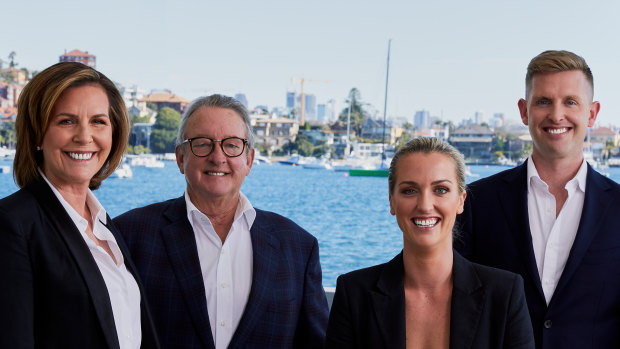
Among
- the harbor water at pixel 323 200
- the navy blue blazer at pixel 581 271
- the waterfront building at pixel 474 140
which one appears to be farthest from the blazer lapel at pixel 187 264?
the waterfront building at pixel 474 140

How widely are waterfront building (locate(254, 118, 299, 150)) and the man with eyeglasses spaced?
4624 centimetres

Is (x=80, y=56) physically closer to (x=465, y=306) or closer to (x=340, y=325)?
(x=340, y=325)

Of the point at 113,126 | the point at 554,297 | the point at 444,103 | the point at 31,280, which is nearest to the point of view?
the point at 31,280

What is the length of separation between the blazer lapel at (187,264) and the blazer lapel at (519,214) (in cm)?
97

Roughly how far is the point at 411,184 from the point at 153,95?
53223 millimetres

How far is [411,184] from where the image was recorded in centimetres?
168

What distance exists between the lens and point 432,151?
1701 mm

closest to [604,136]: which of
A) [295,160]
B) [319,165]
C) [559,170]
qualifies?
[319,165]

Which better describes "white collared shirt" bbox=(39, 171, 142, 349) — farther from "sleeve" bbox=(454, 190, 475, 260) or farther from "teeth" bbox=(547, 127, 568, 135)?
"teeth" bbox=(547, 127, 568, 135)

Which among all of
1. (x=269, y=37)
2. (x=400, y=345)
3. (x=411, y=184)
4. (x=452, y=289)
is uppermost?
(x=269, y=37)

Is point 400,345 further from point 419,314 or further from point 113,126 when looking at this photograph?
point 113,126

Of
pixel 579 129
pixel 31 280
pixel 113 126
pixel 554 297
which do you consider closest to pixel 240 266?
pixel 113 126

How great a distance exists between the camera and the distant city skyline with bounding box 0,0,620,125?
60062 mm

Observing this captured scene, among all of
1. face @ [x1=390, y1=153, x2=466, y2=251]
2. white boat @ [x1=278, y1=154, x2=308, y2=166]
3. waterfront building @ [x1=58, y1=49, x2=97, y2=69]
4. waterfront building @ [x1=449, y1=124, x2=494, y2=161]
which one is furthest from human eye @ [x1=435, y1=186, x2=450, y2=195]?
waterfront building @ [x1=58, y1=49, x2=97, y2=69]
